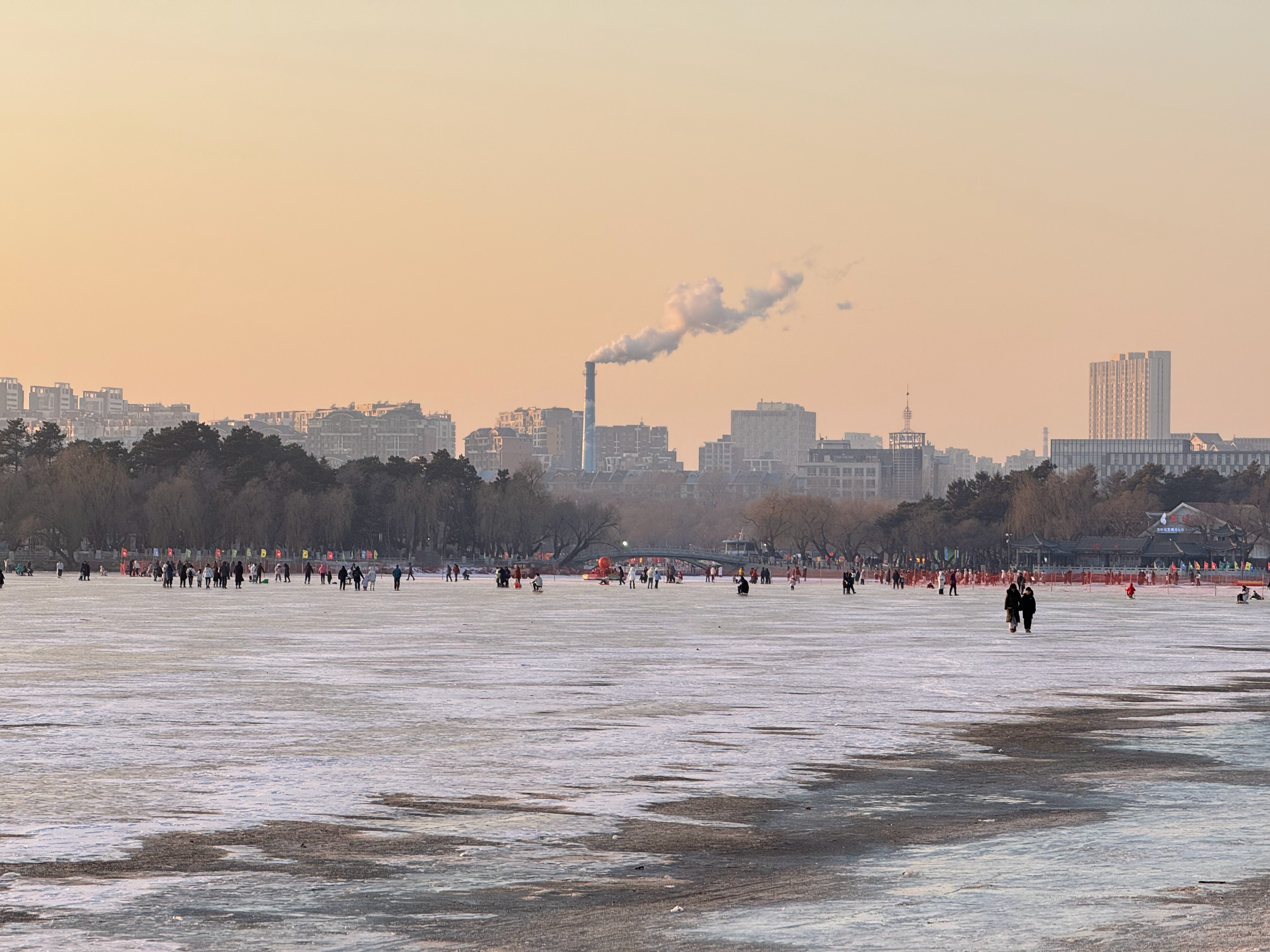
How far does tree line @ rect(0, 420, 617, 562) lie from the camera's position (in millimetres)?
140250

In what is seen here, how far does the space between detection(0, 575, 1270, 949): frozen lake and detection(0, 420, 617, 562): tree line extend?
11053 centimetres

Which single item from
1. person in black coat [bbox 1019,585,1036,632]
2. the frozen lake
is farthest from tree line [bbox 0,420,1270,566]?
the frozen lake

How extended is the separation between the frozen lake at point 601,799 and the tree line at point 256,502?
11053 cm

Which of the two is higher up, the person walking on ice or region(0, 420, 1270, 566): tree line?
region(0, 420, 1270, 566): tree line

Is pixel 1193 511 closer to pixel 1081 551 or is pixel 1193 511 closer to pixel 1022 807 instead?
pixel 1081 551

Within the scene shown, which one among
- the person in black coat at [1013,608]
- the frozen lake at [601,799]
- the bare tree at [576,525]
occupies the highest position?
the bare tree at [576,525]

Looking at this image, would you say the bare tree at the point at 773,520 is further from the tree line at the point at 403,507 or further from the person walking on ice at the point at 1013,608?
the person walking on ice at the point at 1013,608

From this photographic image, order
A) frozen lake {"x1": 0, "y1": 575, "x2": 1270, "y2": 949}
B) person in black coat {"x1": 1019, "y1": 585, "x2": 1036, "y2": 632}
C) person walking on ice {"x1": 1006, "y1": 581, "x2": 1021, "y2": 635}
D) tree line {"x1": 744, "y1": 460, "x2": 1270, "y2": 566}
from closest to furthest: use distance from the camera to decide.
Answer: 1. frozen lake {"x1": 0, "y1": 575, "x2": 1270, "y2": 949}
2. person in black coat {"x1": 1019, "y1": 585, "x2": 1036, "y2": 632}
3. person walking on ice {"x1": 1006, "y1": 581, "x2": 1021, "y2": 635}
4. tree line {"x1": 744, "y1": 460, "x2": 1270, "y2": 566}

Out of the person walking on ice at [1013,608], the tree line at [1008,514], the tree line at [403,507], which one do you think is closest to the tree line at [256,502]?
the tree line at [403,507]

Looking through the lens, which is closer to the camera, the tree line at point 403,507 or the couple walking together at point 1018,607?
the couple walking together at point 1018,607

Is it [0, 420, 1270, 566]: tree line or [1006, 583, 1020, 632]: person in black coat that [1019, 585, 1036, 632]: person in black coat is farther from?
[0, 420, 1270, 566]: tree line

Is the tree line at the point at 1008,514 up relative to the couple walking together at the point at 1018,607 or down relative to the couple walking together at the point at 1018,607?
up

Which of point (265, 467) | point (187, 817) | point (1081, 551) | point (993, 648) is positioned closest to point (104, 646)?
point (993, 648)

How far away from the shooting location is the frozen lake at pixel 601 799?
1017cm
